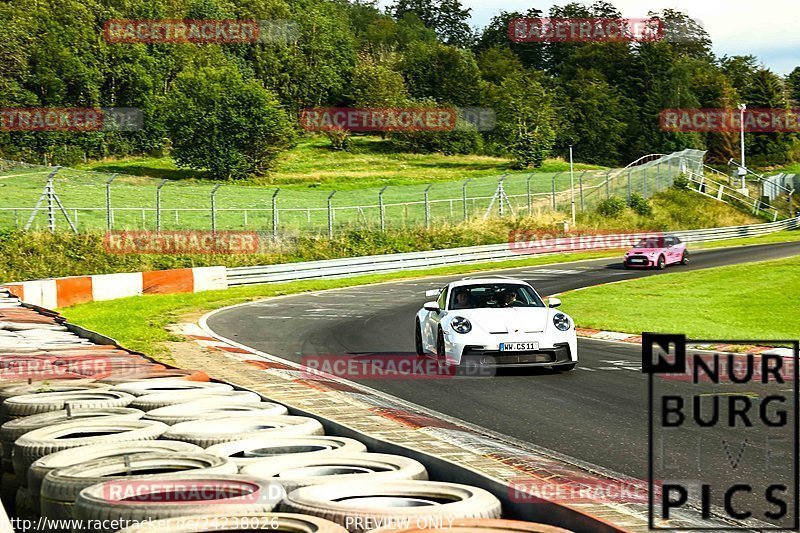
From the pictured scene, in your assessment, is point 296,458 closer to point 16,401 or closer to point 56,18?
point 16,401

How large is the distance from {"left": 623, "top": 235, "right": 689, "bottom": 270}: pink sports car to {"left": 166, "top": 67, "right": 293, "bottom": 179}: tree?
50.2 m

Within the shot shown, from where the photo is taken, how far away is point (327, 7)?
5979 inches

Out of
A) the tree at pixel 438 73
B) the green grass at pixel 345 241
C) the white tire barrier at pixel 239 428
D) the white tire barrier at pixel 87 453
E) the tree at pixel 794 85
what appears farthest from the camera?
the tree at pixel 794 85

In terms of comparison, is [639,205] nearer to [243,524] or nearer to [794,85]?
[243,524]

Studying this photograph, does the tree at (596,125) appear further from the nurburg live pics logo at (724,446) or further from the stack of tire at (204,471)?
the stack of tire at (204,471)

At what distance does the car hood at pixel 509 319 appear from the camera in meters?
13.3

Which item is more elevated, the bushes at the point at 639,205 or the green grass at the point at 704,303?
the bushes at the point at 639,205

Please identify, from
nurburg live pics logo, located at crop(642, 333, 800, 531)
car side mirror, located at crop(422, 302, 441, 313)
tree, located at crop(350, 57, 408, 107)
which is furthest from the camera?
tree, located at crop(350, 57, 408, 107)

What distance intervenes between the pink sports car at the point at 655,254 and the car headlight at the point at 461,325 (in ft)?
81.8

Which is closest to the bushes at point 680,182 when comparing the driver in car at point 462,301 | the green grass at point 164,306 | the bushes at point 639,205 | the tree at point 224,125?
the bushes at point 639,205

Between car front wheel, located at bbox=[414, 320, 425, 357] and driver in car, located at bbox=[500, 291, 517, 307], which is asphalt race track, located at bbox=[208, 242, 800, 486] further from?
driver in car, located at bbox=[500, 291, 517, 307]

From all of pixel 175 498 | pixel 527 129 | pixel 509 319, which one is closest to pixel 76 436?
pixel 175 498

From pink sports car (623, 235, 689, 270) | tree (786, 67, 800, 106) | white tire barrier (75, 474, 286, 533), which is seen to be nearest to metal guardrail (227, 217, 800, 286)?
pink sports car (623, 235, 689, 270)

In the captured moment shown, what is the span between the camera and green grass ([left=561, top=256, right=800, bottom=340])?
1984 centimetres
